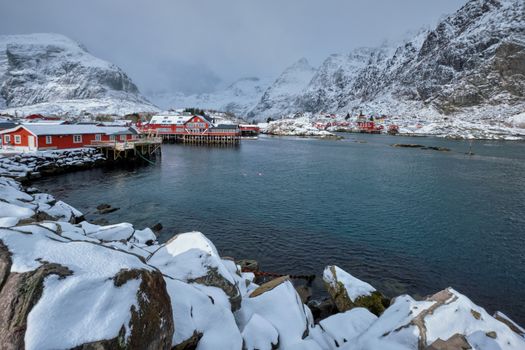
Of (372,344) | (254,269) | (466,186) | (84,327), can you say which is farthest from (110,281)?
(466,186)

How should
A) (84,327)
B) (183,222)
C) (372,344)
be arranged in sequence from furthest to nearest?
1. (183,222)
2. (372,344)
3. (84,327)

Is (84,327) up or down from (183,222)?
up

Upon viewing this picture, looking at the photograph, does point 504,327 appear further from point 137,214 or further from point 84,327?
point 137,214

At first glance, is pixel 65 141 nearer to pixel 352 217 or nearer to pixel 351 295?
pixel 352 217

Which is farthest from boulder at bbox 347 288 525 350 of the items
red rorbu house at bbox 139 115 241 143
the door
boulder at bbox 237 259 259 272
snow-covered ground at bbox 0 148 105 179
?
red rorbu house at bbox 139 115 241 143

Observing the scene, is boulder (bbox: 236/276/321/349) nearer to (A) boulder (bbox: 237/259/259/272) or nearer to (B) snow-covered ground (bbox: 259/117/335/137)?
(A) boulder (bbox: 237/259/259/272)

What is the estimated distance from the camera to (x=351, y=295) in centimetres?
1167

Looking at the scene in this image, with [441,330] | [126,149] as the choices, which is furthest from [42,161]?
→ [441,330]

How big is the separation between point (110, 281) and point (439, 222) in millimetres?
27374

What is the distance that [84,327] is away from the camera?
4617 millimetres

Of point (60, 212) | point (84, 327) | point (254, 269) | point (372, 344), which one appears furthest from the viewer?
point (60, 212)

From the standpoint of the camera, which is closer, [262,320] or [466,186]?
[262,320]

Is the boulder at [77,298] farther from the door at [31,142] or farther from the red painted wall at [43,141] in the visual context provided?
the door at [31,142]

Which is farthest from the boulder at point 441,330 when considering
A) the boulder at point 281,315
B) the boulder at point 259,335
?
the boulder at point 259,335
